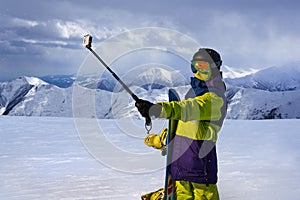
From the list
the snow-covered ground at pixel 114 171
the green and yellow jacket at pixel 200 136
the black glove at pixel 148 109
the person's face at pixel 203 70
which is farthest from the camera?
the snow-covered ground at pixel 114 171

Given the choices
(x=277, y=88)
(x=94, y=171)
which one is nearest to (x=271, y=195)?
(x=94, y=171)

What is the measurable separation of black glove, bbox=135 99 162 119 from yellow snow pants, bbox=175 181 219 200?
809mm

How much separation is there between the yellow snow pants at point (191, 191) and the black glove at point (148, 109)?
809 mm

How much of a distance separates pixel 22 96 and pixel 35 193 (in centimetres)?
16046

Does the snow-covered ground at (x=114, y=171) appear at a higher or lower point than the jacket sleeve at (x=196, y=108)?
lower

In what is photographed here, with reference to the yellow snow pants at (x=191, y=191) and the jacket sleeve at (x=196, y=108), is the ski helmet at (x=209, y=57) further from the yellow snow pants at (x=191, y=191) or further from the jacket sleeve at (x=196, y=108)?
the yellow snow pants at (x=191, y=191)

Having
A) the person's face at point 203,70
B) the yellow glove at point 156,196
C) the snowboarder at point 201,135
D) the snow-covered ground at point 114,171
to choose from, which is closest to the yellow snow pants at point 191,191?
the snowboarder at point 201,135

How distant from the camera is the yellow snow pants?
3078mm

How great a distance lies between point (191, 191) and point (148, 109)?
36.4 inches

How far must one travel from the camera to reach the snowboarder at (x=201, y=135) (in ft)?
9.56

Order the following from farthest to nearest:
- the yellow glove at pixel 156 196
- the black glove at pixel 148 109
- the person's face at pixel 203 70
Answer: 1. the yellow glove at pixel 156 196
2. the person's face at pixel 203 70
3. the black glove at pixel 148 109

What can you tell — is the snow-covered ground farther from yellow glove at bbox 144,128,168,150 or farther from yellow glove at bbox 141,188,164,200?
yellow glove at bbox 141,188,164,200

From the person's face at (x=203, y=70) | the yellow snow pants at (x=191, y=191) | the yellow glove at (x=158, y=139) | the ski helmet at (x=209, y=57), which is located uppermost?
the ski helmet at (x=209, y=57)

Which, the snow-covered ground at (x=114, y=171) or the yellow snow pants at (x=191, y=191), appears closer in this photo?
the yellow snow pants at (x=191, y=191)
